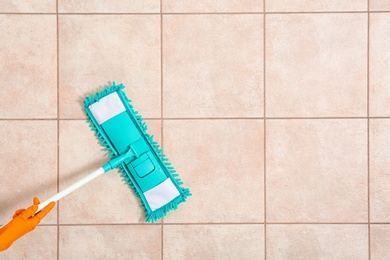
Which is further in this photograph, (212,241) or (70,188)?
(212,241)

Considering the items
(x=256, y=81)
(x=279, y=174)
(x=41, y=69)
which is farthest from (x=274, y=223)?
(x=41, y=69)

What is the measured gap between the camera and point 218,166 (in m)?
1.24

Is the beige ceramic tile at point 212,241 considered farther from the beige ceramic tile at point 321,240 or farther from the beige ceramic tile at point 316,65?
the beige ceramic tile at point 316,65

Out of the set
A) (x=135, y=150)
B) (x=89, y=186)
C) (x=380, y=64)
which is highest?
(x=380, y=64)

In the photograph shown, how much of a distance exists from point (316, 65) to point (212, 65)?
12.4 inches

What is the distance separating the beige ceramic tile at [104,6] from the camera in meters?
1.22

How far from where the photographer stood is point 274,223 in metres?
1.25

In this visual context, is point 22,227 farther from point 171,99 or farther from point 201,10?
point 201,10

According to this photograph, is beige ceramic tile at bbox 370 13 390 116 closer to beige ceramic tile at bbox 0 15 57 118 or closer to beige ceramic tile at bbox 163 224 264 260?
beige ceramic tile at bbox 163 224 264 260

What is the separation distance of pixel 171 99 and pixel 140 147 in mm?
173

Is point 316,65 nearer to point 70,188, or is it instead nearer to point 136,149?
point 136,149

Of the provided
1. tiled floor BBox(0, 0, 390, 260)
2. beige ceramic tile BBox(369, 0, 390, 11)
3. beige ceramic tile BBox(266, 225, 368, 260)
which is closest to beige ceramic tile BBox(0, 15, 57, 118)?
tiled floor BBox(0, 0, 390, 260)

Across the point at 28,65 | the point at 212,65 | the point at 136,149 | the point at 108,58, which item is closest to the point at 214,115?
the point at 212,65

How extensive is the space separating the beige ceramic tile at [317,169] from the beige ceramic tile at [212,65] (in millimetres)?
133
